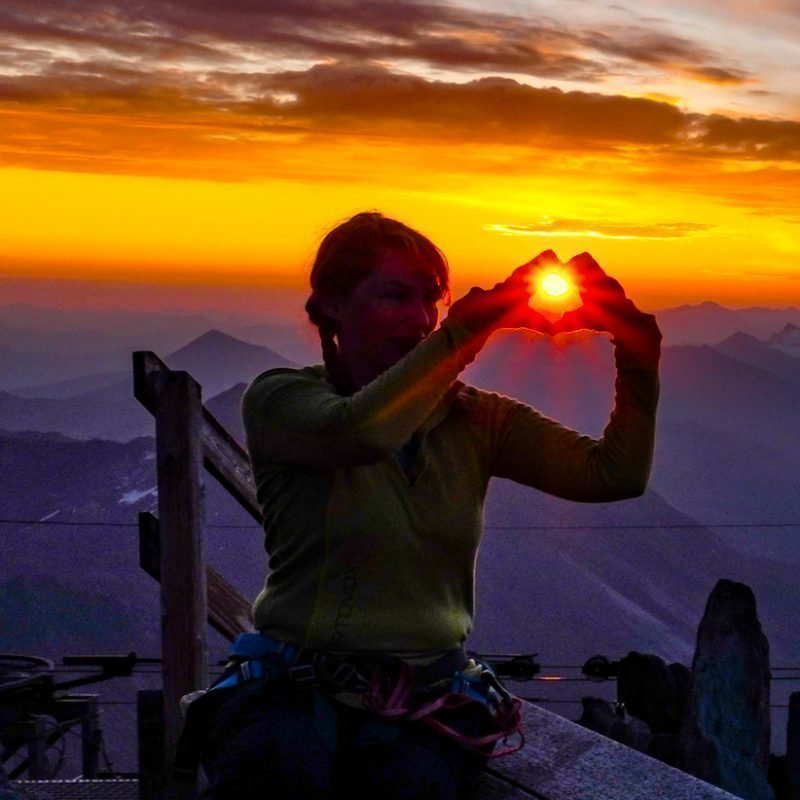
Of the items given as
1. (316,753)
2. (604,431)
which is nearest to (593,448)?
(604,431)

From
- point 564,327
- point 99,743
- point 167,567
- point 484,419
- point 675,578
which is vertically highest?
point 564,327

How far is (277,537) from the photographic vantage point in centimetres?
317

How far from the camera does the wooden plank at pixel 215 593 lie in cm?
560

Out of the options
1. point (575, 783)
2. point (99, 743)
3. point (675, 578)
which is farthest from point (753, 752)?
point (675, 578)

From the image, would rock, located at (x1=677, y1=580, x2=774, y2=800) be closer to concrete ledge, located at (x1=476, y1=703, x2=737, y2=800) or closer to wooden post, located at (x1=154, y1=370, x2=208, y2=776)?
wooden post, located at (x1=154, y1=370, x2=208, y2=776)

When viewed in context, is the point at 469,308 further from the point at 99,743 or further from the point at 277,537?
the point at 99,743

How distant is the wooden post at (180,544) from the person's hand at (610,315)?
258cm

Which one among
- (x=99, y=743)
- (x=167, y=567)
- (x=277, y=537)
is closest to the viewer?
(x=277, y=537)

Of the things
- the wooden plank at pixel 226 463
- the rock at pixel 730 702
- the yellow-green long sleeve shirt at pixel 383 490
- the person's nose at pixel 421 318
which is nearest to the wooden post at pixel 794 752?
the rock at pixel 730 702

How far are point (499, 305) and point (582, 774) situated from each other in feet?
3.72

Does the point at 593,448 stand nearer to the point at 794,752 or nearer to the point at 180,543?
the point at 180,543

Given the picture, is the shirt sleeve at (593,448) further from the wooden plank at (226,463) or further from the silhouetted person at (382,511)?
the wooden plank at (226,463)

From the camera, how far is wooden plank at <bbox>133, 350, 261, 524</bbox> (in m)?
5.59

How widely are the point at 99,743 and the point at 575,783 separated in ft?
77.5
